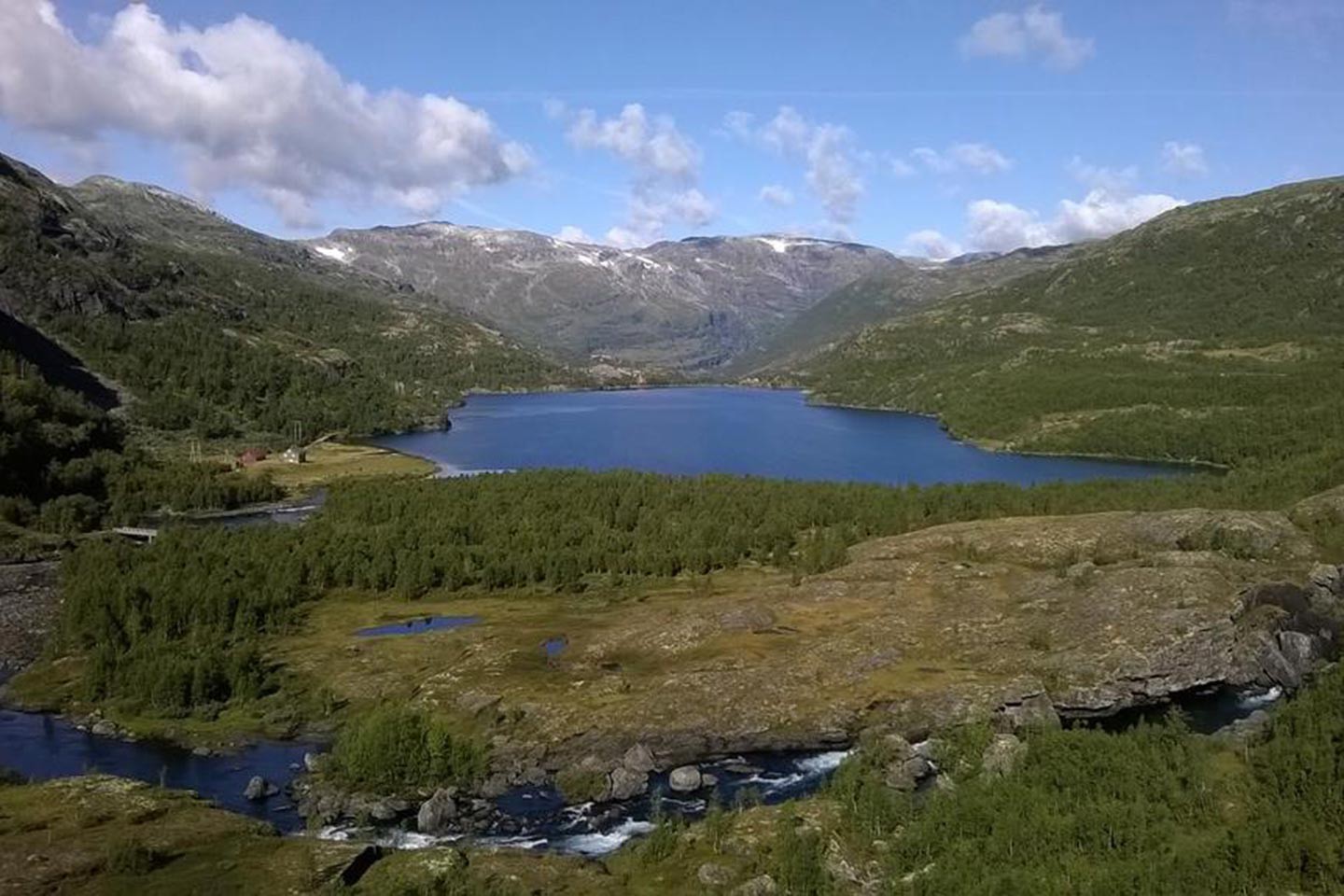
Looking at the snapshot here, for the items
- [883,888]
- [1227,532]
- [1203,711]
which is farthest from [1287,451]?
[883,888]

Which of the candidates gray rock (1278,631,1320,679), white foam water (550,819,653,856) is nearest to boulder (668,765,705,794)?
white foam water (550,819,653,856)

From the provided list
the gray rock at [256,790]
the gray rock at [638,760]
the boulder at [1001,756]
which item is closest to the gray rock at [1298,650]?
the boulder at [1001,756]

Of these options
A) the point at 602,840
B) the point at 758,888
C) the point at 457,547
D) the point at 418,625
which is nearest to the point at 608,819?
the point at 602,840

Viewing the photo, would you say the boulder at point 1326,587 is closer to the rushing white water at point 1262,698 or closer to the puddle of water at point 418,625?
the rushing white water at point 1262,698

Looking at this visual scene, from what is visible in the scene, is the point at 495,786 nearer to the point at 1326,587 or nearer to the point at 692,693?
the point at 692,693

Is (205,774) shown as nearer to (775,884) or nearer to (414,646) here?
(414,646)

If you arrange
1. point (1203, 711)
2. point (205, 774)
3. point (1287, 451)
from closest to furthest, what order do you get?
1. point (205, 774)
2. point (1203, 711)
3. point (1287, 451)
